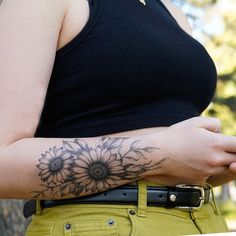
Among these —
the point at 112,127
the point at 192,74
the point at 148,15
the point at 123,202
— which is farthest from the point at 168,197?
the point at 148,15

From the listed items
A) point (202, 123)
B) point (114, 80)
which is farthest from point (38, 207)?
point (202, 123)

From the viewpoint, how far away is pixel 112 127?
1798mm

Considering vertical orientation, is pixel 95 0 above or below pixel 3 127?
above

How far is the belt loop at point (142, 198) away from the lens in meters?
1.70

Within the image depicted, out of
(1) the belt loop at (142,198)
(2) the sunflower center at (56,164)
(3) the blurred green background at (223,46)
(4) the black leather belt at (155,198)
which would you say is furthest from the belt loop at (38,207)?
(3) the blurred green background at (223,46)

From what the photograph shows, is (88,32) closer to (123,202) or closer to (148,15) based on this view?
(148,15)

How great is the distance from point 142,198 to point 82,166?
179 millimetres

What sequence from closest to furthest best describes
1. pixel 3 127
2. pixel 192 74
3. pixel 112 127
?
pixel 3 127 < pixel 112 127 < pixel 192 74

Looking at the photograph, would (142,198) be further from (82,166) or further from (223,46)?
(223,46)

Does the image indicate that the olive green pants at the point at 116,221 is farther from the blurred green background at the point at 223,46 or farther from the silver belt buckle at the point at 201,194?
the blurred green background at the point at 223,46

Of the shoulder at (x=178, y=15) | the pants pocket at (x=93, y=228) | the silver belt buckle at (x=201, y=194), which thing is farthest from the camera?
the shoulder at (x=178, y=15)

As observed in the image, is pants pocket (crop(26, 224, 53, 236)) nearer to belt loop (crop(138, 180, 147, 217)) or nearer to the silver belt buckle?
belt loop (crop(138, 180, 147, 217))

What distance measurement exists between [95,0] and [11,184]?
58 cm

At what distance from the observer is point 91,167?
1.73 metres
